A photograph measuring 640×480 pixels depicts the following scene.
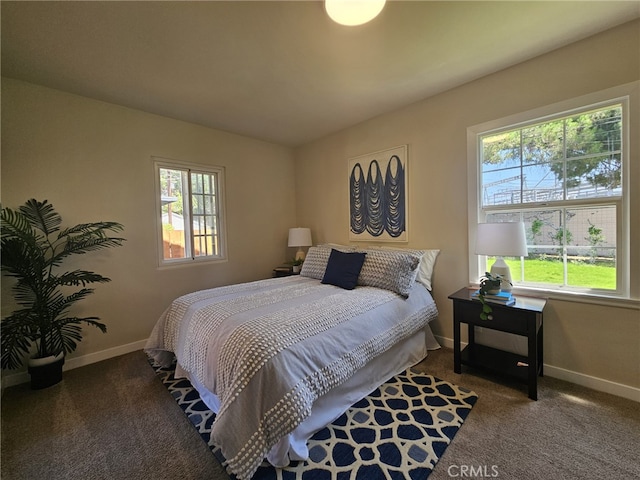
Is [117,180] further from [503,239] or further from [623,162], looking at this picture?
[623,162]

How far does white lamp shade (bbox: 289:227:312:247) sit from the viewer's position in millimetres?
3787

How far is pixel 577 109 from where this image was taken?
6.59 ft

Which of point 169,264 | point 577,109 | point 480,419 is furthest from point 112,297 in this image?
point 577,109

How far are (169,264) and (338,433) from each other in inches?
99.2

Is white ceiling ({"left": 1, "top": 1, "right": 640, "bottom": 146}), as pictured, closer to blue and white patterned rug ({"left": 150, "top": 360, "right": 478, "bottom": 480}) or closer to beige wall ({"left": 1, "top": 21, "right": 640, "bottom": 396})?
beige wall ({"left": 1, "top": 21, "right": 640, "bottom": 396})

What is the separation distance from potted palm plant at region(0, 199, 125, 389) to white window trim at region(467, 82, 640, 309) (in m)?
3.40

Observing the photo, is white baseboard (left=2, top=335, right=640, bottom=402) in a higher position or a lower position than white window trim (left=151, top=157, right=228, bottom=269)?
lower

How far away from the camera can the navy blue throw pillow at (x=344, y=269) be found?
8.27ft

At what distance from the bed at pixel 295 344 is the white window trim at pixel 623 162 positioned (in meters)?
0.78

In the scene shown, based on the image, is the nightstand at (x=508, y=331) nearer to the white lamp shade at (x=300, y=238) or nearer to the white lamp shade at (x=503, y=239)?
the white lamp shade at (x=503, y=239)

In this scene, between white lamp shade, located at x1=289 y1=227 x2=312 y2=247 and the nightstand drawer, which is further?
white lamp shade, located at x1=289 y1=227 x2=312 y2=247

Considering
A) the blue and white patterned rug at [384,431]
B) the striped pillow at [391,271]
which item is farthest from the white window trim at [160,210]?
the striped pillow at [391,271]

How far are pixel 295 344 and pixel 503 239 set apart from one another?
171cm

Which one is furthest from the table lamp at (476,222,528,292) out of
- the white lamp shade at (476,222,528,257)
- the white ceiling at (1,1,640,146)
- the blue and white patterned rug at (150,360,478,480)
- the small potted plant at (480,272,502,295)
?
the white ceiling at (1,1,640,146)
